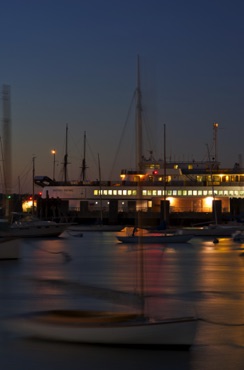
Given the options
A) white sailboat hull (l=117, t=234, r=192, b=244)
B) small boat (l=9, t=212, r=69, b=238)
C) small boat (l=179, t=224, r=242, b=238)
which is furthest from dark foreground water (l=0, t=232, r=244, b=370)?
small boat (l=179, t=224, r=242, b=238)

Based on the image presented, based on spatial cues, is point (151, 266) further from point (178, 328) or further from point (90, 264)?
point (178, 328)

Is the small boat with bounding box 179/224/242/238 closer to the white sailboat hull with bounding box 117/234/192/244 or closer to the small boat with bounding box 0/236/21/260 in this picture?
the white sailboat hull with bounding box 117/234/192/244

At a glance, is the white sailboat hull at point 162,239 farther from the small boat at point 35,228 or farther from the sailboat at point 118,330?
the sailboat at point 118,330

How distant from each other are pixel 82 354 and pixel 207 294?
8.28 metres

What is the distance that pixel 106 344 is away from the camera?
422 inches

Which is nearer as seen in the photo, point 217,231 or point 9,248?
point 9,248

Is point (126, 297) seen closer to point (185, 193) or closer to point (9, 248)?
→ point (9, 248)

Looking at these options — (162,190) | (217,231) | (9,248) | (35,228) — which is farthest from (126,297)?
(162,190)

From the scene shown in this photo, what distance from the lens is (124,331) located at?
34.1 ft

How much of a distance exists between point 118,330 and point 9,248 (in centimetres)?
2021

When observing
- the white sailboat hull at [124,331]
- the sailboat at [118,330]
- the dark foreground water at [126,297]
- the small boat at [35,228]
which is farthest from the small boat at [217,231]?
the white sailboat hull at [124,331]

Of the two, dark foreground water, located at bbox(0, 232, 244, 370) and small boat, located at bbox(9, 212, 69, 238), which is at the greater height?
small boat, located at bbox(9, 212, 69, 238)

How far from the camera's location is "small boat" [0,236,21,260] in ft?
97.2

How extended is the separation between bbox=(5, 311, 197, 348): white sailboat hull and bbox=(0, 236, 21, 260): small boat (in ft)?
62.0
